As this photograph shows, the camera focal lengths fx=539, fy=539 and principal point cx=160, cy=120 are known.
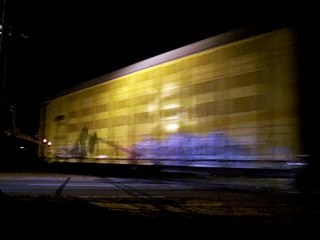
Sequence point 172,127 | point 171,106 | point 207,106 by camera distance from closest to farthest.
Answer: point 207,106
point 172,127
point 171,106

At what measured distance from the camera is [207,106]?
1302 cm

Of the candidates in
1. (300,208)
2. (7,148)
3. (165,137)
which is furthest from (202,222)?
(7,148)

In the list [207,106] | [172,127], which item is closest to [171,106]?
[172,127]

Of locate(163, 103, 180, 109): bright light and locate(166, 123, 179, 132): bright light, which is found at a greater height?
locate(163, 103, 180, 109): bright light

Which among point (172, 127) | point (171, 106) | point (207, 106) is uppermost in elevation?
point (171, 106)

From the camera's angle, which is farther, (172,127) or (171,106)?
(171,106)

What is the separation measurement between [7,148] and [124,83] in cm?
1667

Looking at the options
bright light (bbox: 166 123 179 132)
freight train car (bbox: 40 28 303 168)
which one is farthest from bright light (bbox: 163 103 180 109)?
bright light (bbox: 166 123 179 132)

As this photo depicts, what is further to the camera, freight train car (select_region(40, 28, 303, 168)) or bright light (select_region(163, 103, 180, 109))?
bright light (select_region(163, 103, 180, 109))

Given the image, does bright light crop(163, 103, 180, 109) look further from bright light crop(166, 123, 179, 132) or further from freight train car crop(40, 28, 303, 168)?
bright light crop(166, 123, 179, 132)

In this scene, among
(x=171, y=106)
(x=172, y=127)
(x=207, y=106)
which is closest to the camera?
(x=207, y=106)

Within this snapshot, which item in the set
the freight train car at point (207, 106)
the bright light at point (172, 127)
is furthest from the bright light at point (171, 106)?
the bright light at point (172, 127)

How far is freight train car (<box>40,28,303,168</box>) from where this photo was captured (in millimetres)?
10945

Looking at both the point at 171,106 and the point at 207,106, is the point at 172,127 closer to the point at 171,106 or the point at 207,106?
the point at 171,106
